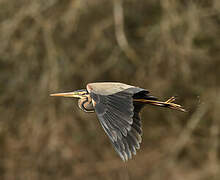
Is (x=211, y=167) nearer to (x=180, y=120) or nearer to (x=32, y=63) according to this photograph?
(x=180, y=120)

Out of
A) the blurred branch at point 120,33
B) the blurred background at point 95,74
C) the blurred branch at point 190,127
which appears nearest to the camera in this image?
→ the blurred background at point 95,74

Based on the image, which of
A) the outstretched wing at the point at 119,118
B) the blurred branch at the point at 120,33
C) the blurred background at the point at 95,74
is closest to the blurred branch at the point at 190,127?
the blurred background at the point at 95,74

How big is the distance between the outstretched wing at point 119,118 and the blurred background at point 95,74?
4.49 metres

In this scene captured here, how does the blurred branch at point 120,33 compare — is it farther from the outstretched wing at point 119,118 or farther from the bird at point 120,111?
the outstretched wing at point 119,118

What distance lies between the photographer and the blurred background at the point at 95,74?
27.4 feet

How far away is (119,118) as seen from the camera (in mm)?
3576

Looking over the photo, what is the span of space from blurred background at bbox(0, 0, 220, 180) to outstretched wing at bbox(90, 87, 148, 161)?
4490 millimetres

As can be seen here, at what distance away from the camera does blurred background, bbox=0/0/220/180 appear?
27.4ft

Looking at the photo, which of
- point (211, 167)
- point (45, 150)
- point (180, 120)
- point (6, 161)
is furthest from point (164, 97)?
point (6, 161)

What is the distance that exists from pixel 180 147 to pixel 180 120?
0.59m

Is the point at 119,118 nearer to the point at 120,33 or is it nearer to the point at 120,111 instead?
the point at 120,111

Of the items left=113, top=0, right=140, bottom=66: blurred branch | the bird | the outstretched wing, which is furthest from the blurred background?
the outstretched wing

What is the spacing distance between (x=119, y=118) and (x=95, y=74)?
17.6 feet

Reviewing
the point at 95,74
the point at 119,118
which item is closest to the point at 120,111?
the point at 119,118
